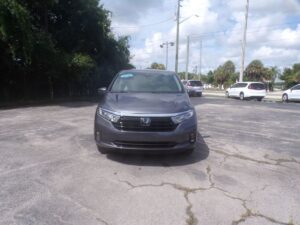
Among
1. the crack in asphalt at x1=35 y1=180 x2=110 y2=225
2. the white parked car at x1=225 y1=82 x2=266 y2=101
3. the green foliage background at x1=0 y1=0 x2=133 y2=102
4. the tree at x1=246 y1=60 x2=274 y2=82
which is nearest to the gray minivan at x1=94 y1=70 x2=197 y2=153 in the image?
the crack in asphalt at x1=35 y1=180 x2=110 y2=225

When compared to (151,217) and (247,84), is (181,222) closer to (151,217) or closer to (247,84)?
(151,217)

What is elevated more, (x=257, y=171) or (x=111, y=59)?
(x=111, y=59)

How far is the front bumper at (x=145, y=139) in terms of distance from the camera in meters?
4.48

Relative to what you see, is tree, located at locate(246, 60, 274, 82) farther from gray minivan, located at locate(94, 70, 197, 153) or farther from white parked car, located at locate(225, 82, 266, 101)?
gray minivan, located at locate(94, 70, 197, 153)

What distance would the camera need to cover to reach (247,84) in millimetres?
25812

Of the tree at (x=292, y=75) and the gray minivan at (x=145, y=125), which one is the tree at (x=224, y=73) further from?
the gray minivan at (x=145, y=125)

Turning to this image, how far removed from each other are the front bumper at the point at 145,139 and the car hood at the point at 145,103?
0.98 ft

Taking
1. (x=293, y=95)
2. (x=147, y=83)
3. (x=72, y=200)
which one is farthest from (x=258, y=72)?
(x=72, y=200)

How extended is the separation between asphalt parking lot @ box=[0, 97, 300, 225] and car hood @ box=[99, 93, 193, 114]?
926 mm

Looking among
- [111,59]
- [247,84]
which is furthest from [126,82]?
[247,84]

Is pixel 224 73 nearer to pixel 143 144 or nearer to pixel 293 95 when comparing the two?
pixel 293 95

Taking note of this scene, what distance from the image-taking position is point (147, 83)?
6.06 meters

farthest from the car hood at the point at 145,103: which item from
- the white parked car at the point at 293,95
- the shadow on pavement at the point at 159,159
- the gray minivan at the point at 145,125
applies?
the white parked car at the point at 293,95

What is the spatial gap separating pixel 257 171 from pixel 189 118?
1.41m
